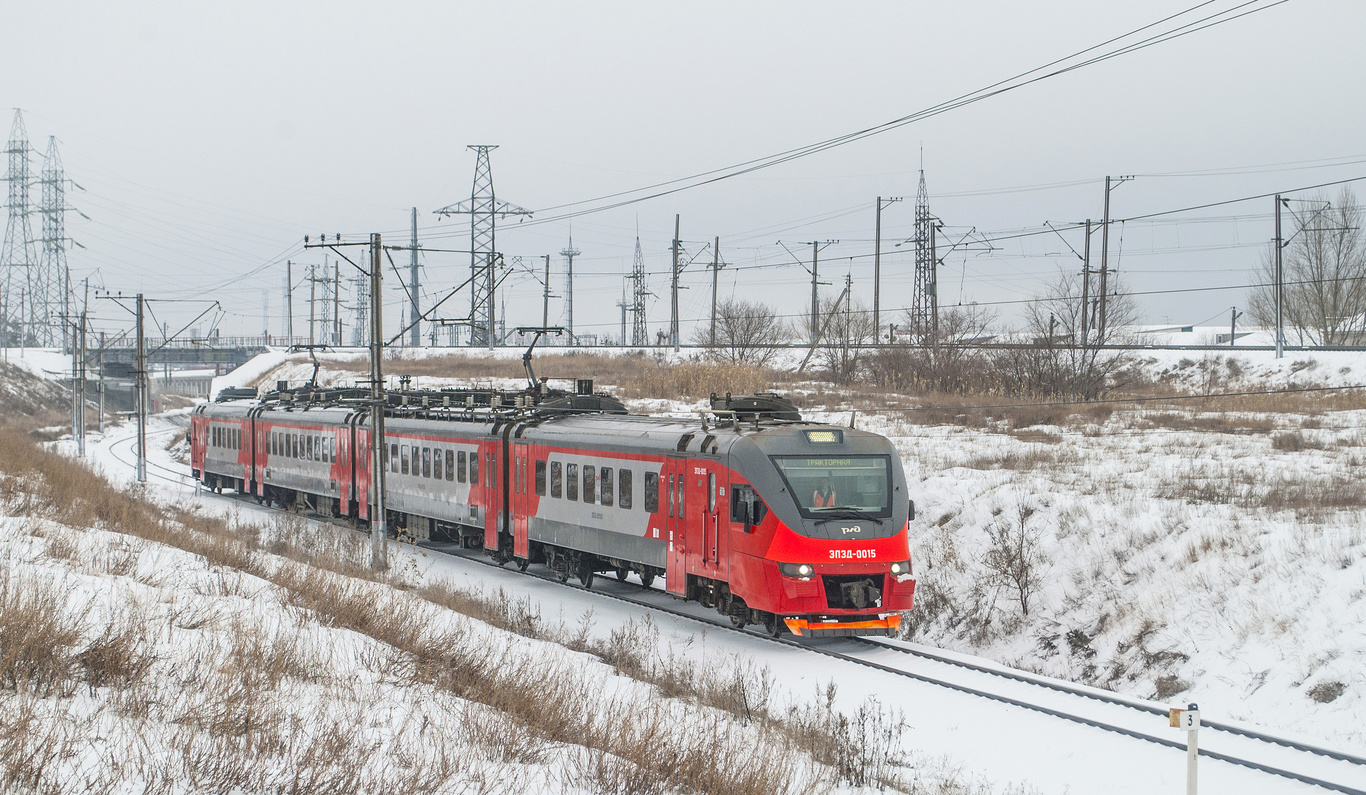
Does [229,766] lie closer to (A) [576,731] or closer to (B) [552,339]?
(A) [576,731]

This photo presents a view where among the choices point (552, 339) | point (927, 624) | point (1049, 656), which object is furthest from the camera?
point (552, 339)

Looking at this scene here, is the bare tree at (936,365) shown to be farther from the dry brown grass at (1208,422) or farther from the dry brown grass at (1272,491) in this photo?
the dry brown grass at (1272,491)

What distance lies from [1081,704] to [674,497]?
650cm

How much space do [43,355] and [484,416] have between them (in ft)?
302

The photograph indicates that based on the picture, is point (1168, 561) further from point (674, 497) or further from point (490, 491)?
point (490, 491)

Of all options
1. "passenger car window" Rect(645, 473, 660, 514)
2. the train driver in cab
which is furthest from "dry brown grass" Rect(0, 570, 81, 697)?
"passenger car window" Rect(645, 473, 660, 514)

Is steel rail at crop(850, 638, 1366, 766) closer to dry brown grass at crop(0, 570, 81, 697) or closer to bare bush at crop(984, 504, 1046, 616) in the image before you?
bare bush at crop(984, 504, 1046, 616)

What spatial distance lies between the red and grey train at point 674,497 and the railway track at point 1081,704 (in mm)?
438

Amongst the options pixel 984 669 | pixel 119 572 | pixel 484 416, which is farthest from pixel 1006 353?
pixel 119 572

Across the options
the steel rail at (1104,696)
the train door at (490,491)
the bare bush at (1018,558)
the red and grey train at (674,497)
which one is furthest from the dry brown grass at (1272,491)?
the train door at (490,491)

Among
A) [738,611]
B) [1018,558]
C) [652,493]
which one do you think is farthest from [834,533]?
[1018,558]

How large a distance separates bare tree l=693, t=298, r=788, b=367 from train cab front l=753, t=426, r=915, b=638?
33730 millimetres

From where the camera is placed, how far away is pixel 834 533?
47.2 feet

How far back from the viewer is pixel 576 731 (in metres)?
8.70
